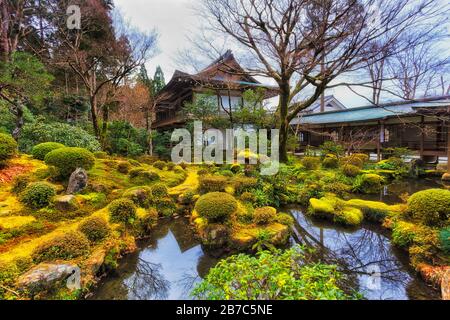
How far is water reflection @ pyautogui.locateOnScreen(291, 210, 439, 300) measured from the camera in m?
3.38

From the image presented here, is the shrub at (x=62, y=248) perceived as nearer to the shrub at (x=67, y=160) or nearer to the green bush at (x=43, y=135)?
the shrub at (x=67, y=160)

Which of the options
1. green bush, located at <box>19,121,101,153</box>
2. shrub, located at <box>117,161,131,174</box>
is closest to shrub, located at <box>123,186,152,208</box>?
shrub, located at <box>117,161,131,174</box>

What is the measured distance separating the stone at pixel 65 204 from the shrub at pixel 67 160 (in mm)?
1147

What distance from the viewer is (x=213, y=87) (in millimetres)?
13070

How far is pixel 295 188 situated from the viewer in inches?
327

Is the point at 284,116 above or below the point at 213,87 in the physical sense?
below

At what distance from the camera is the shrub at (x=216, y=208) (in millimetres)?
4812

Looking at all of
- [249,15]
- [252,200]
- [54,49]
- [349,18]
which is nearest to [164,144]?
[54,49]

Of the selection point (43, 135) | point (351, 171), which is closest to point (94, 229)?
point (43, 135)

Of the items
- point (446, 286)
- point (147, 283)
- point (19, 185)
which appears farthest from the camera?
point (19, 185)

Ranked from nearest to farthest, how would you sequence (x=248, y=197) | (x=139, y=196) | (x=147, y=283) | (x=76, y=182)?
(x=147, y=283) < (x=76, y=182) < (x=139, y=196) < (x=248, y=197)

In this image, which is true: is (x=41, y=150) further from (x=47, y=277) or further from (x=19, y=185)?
(x=47, y=277)

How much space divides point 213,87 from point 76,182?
9.16 meters
